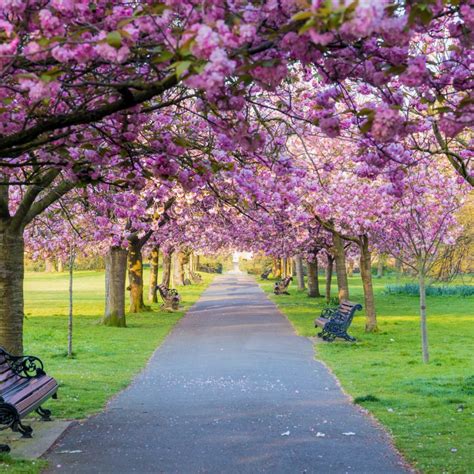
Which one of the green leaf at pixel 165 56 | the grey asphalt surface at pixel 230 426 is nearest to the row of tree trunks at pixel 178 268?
the grey asphalt surface at pixel 230 426

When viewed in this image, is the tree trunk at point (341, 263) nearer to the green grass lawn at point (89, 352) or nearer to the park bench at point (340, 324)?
the park bench at point (340, 324)

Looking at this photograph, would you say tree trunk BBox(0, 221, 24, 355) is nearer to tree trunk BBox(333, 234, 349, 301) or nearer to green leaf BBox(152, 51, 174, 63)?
green leaf BBox(152, 51, 174, 63)

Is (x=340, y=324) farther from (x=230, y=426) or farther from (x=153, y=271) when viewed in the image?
(x=153, y=271)

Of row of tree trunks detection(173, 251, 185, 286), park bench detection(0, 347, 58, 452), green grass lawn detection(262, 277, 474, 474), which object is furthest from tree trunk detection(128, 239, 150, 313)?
→ row of tree trunks detection(173, 251, 185, 286)

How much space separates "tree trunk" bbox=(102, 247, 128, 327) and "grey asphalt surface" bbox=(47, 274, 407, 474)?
939cm

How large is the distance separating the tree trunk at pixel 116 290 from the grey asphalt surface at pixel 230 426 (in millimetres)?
9389

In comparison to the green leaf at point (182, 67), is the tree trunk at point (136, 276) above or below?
below

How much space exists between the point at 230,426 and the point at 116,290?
17.3 metres

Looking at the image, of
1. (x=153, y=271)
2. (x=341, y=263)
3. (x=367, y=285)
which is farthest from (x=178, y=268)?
(x=367, y=285)

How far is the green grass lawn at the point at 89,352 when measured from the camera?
10.8 metres

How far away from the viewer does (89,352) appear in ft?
59.0

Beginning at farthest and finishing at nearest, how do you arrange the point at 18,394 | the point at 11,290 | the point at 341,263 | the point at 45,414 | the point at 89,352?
the point at 341,263
the point at 89,352
the point at 11,290
the point at 45,414
the point at 18,394

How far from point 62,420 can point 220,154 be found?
391 cm

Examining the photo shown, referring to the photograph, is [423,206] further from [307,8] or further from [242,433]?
[307,8]
